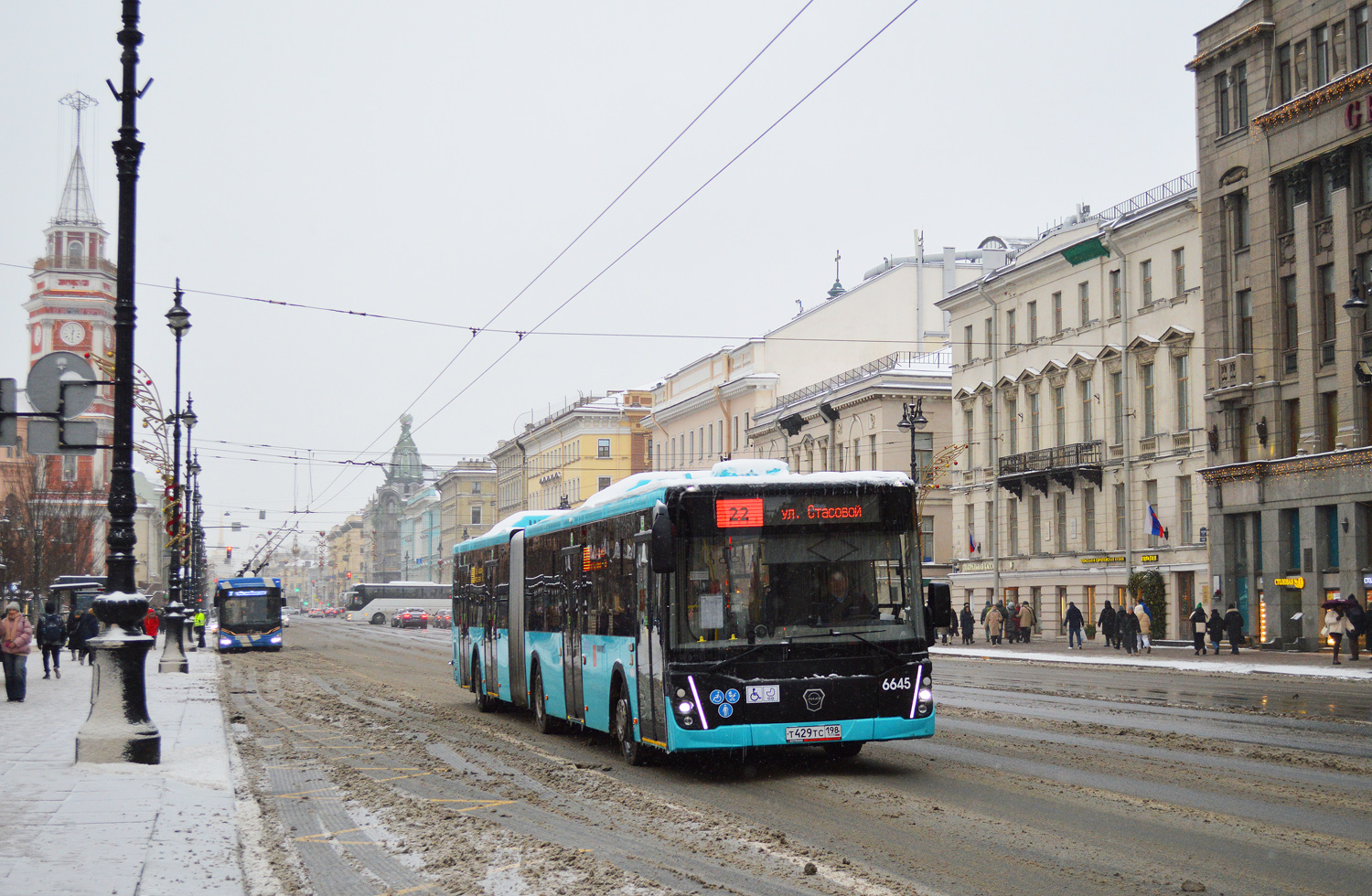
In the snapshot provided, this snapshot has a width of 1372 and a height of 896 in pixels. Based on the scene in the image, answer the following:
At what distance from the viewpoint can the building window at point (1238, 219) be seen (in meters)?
44.6

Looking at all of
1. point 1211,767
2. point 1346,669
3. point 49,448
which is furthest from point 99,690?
point 1346,669

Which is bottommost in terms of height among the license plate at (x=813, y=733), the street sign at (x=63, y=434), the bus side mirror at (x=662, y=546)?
the license plate at (x=813, y=733)

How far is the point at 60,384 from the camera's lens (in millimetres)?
13414

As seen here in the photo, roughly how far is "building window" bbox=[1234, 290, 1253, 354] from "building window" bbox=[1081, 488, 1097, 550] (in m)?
10.3

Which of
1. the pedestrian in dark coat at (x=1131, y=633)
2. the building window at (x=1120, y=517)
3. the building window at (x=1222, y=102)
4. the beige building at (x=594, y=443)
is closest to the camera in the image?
the pedestrian in dark coat at (x=1131, y=633)

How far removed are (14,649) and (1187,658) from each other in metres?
27.4

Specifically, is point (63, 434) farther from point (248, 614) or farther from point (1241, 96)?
point (248, 614)

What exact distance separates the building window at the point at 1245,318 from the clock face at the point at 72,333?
10144 cm

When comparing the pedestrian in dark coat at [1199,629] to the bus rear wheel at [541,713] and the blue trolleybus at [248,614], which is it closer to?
the bus rear wheel at [541,713]

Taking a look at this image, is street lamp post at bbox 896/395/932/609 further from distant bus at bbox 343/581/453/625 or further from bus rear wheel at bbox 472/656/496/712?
distant bus at bbox 343/581/453/625

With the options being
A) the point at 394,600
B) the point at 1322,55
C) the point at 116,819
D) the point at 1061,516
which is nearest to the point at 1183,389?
the point at 1061,516

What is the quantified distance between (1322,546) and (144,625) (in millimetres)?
34061

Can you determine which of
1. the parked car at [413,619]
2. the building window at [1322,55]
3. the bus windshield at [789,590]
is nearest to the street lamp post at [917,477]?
the bus windshield at [789,590]

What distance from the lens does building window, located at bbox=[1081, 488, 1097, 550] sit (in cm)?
5353
